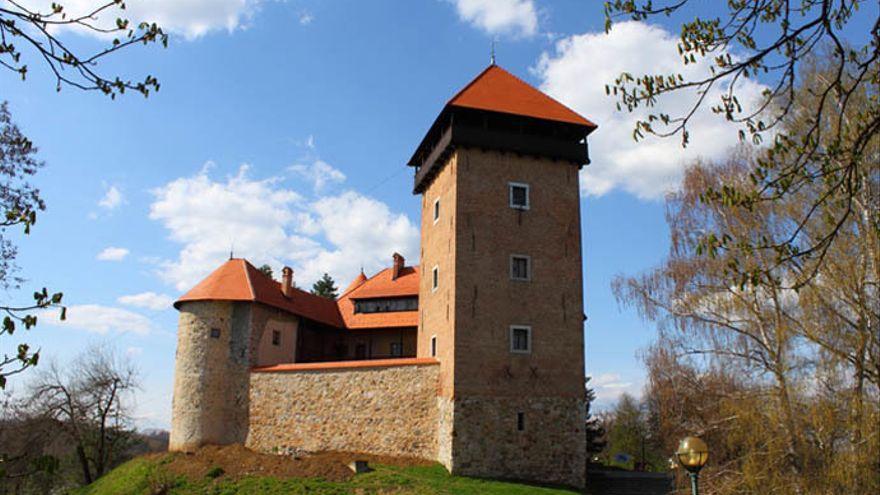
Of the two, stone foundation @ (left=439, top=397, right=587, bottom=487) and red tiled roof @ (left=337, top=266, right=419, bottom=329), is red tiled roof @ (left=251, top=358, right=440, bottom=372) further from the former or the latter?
red tiled roof @ (left=337, top=266, right=419, bottom=329)

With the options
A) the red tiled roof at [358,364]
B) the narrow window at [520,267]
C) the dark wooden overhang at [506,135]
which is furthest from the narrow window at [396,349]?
the narrow window at [520,267]

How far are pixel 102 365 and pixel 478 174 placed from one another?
1620cm

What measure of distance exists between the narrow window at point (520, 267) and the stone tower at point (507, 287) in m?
0.03

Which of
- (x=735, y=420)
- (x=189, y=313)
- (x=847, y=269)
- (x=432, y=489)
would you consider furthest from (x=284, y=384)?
(x=847, y=269)

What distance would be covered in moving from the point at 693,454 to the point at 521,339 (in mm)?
11503

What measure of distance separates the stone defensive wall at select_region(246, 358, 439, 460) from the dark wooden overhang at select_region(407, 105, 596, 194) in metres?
6.33

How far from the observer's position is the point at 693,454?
7480 mm

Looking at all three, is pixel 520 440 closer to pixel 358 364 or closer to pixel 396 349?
pixel 358 364

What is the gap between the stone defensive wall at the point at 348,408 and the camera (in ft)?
62.2

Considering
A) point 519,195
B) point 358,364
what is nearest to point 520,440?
point 358,364

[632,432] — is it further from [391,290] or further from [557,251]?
[557,251]

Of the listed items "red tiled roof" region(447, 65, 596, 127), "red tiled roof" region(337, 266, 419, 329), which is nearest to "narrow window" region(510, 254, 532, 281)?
"red tiled roof" region(447, 65, 596, 127)

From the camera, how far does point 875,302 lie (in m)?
10.3

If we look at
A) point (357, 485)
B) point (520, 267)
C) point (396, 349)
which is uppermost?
point (520, 267)
